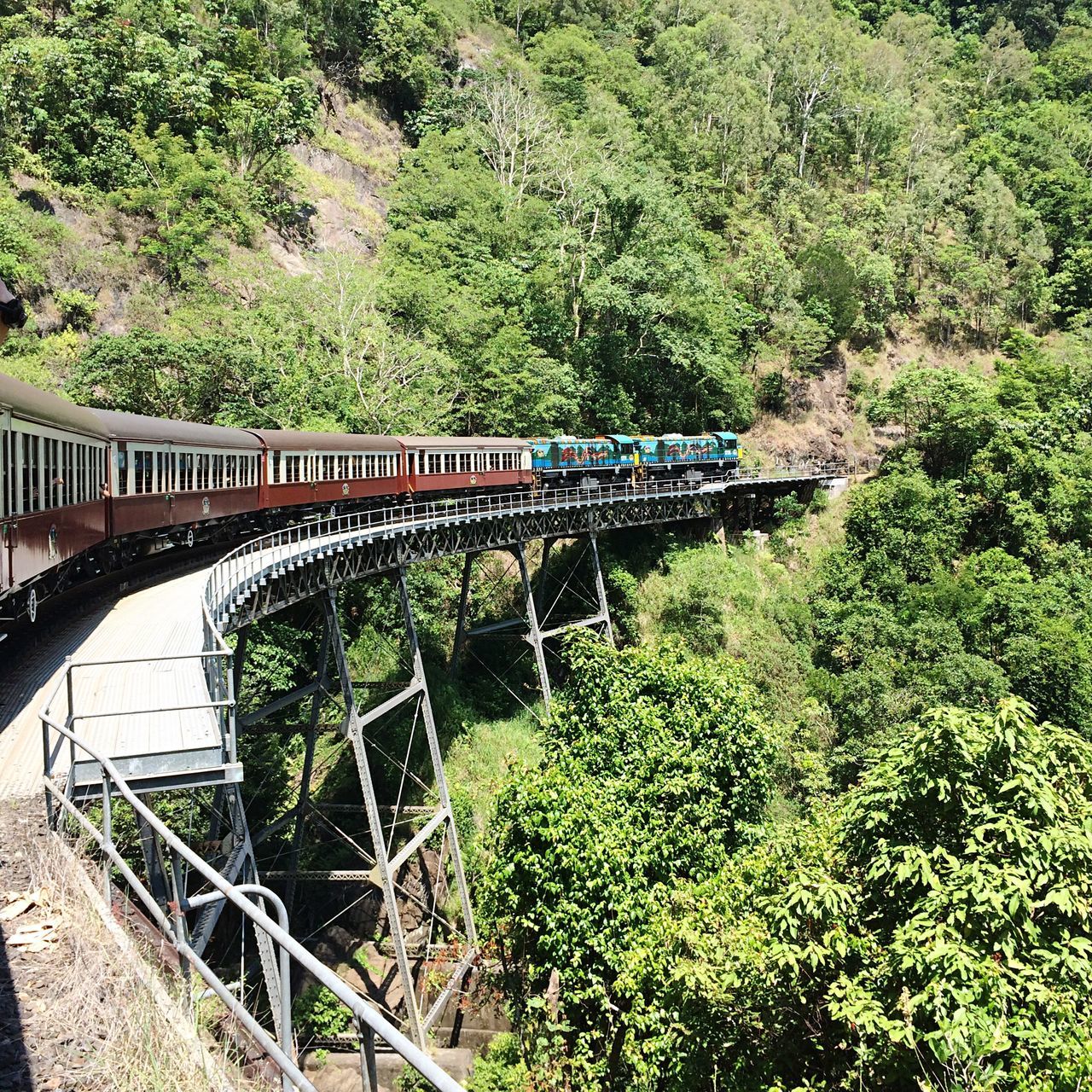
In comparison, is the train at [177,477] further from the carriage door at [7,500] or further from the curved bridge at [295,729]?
the curved bridge at [295,729]

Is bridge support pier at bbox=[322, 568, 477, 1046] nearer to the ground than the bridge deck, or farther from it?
nearer to the ground

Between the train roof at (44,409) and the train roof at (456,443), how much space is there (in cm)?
1185

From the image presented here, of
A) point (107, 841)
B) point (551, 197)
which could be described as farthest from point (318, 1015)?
point (551, 197)

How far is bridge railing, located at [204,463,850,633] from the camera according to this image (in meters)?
12.6

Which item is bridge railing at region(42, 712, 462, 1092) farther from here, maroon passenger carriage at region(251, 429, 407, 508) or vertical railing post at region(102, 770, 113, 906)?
maroon passenger carriage at region(251, 429, 407, 508)

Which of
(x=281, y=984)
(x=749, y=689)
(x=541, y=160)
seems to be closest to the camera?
(x=281, y=984)

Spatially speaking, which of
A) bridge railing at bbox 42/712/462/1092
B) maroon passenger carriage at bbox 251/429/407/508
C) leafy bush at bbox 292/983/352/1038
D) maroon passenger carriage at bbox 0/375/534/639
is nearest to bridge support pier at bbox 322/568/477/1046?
leafy bush at bbox 292/983/352/1038

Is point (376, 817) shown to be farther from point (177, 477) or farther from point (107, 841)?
point (107, 841)

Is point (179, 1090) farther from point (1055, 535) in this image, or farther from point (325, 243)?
point (325, 243)

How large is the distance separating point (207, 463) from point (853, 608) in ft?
81.6

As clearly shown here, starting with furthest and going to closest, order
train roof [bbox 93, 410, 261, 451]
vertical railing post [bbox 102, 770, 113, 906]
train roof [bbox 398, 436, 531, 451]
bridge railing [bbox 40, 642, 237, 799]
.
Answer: train roof [bbox 398, 436, 531, 451]
train roof [bbox 93, 410, 261, 451]
bridge railing [bbox 40, 642, 237, 799]
vertical railing post [bbox 102, 770, 113, 906]

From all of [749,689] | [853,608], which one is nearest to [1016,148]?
[853,608]

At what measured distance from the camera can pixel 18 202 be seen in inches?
1302

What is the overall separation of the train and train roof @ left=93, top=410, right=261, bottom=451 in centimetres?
3
